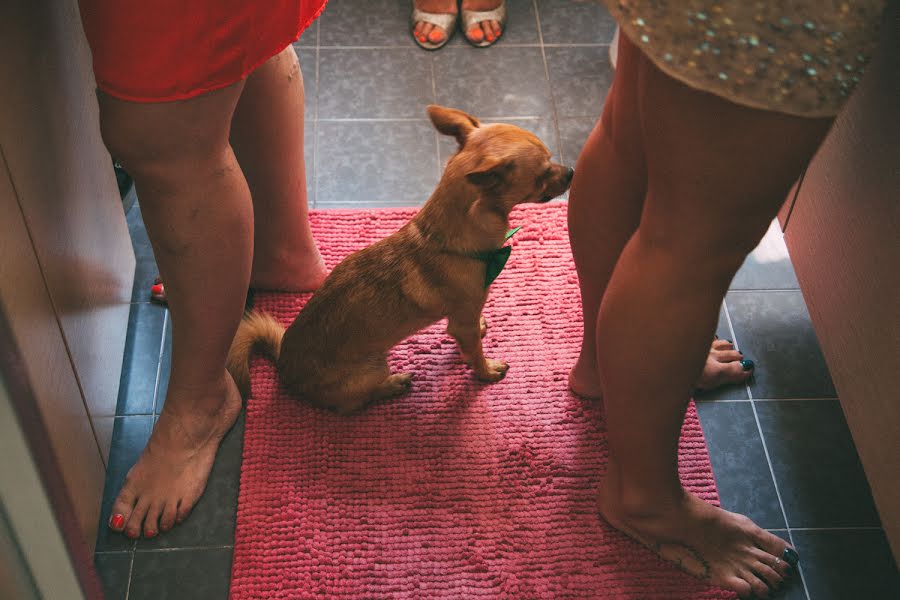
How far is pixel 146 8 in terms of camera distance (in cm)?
88

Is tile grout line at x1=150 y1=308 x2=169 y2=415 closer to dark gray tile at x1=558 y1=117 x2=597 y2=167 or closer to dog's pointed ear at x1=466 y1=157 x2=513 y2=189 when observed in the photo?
dog's pointed ear at x1=466 y1=157 x2=513 y2=189

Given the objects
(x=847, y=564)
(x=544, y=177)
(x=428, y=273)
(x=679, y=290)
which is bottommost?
(x=847, y=564)

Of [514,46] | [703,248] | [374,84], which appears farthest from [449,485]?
[514,46]

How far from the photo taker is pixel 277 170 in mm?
1424

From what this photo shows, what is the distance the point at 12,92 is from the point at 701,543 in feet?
3.44

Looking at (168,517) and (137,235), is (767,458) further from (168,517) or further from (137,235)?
(137,235)

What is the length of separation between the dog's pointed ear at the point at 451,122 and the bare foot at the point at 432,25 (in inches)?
36.3

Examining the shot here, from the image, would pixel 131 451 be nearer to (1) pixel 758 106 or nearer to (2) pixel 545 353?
(2) pixel 545 353

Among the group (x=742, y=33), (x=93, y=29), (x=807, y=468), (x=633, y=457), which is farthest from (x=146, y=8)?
(x=807, y=468)

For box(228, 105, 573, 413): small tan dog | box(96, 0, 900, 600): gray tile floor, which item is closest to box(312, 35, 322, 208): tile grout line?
box(96, 0, 900, 600): gray tile floor

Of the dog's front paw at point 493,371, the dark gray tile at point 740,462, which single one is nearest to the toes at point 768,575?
the dark gray tile at point 740,462

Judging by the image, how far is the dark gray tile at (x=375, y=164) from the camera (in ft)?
5.94

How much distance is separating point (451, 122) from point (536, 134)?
696 millimetres

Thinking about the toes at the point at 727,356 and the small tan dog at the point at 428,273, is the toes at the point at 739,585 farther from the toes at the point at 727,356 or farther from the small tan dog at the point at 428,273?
the small tan dog at the point at 428,273
